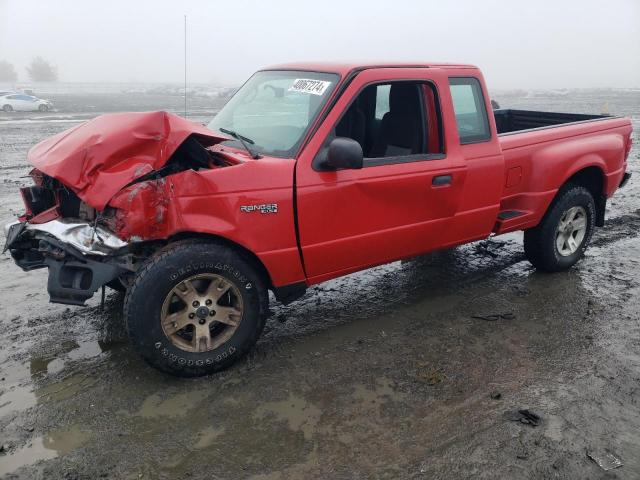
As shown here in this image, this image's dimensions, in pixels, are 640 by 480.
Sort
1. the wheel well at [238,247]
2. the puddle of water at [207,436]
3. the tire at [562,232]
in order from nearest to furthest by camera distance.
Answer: the puddle of water at [207,436]
the wheel well at [238,247]
the tire at [562,232]

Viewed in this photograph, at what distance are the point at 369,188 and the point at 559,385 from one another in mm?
1833

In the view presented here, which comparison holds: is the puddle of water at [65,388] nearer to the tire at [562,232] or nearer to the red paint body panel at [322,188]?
the red paint body panel at [322,188]

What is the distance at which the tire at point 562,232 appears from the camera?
5.16 metres

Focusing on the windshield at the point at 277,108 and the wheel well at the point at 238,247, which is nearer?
the wheel well at the point at 238,247

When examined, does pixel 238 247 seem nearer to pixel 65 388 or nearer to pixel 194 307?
pixel 194 307

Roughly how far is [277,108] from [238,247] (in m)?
1.21

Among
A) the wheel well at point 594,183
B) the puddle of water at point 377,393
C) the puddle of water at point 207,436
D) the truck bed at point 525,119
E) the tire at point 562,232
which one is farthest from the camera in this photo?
the truck bed at point 525,119

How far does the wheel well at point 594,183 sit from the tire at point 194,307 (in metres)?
3.52

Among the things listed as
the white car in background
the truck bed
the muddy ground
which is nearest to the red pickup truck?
the muddy ground

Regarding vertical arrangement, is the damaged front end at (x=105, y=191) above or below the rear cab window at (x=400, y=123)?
below

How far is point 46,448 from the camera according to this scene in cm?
288

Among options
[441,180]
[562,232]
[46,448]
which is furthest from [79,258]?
[562,232]

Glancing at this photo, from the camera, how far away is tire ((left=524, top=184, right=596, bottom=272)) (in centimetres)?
516

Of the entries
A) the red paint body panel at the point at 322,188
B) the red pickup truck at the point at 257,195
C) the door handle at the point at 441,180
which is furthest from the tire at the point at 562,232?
the door handle at the point at 441,180
